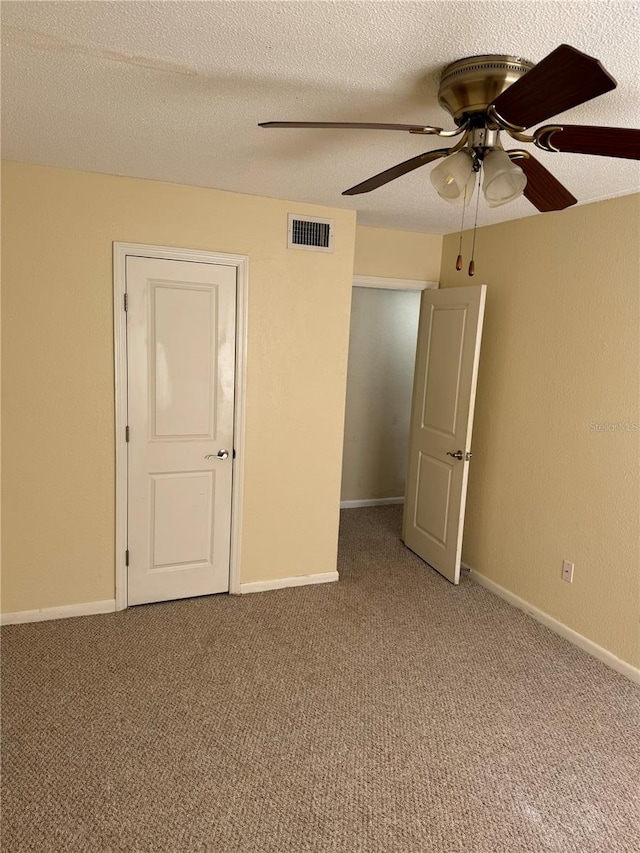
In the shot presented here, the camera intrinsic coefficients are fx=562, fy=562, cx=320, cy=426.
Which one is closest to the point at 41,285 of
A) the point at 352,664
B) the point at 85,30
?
the point at 85,30

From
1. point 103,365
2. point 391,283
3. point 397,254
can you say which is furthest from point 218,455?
point 397,254

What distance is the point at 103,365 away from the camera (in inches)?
122

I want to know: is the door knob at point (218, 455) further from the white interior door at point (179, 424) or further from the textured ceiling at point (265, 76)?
the textured ceiling at point (265, 76)

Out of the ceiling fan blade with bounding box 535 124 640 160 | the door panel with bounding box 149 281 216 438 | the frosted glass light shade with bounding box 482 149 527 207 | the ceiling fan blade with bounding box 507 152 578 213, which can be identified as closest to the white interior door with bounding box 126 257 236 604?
the door panel with bounding box 149 281 216 438

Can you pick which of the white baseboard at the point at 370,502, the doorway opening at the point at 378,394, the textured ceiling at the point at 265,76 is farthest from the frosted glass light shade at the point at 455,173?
the white baseboard at the point at 370,502

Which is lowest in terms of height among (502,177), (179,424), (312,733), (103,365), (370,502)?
(312,733)

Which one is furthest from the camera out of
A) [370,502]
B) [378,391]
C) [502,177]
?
[370,502]

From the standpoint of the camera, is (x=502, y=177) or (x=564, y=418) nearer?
(x=502, y=177)

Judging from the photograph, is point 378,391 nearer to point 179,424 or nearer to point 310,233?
point 310,233

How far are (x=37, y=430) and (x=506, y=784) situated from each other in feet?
9.04

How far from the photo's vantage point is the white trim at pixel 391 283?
13.6ft

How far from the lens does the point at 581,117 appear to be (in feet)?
6.45

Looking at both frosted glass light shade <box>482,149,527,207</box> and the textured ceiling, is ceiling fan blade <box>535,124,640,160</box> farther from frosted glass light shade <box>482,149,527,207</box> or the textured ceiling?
the textured ceiling

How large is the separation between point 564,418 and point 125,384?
2.50 meters
